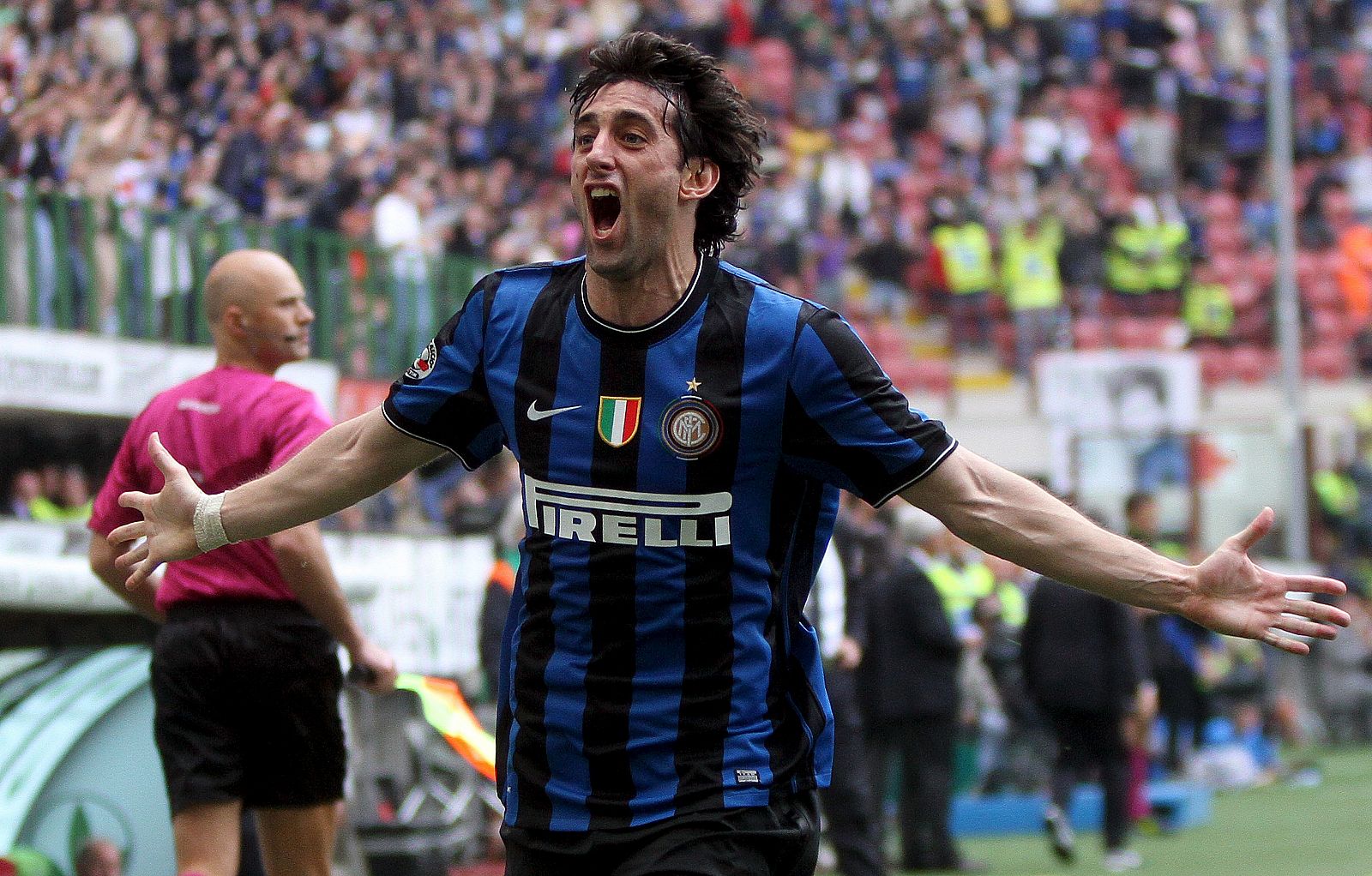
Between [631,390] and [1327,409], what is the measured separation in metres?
22.0

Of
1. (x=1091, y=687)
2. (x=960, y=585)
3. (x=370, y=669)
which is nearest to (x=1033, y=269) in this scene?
(x=960, y=585)

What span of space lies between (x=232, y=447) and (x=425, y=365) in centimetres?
162

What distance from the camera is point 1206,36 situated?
2973 centimetres

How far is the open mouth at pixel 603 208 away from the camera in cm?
364

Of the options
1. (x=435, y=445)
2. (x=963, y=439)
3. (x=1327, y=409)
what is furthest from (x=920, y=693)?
(x=1327, y=409)

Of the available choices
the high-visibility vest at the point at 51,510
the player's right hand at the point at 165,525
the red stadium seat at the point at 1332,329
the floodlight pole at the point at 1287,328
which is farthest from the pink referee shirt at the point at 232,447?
the red stadium seat at the point at 1332,329

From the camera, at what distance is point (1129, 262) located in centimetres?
2472

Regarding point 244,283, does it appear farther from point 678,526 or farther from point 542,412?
point 678,526

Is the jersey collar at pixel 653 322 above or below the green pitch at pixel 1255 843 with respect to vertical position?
above

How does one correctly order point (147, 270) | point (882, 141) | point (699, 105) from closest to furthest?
1. point (699, 105)
2. point (147, 270)
3. point (882, 141)

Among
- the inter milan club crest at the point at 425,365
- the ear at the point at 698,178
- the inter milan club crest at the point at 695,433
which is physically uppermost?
the ear at the point at 698,178

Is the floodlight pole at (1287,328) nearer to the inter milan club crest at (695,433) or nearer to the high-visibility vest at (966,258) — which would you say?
the high-visibility vest at (966,258)

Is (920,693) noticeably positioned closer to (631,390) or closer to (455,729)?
(455,729)

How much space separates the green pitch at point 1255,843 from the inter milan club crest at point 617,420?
729 cm
